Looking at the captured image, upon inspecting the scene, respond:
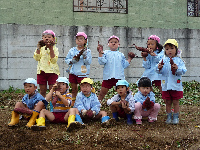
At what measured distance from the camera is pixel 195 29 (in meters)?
10.0

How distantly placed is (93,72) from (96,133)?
203 inches

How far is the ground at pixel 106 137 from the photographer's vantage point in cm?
393

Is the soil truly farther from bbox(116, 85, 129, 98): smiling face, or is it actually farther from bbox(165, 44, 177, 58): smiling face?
bbox(165, 44, 177, 58): smiling face

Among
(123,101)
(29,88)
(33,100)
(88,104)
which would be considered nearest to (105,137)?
(123,101)

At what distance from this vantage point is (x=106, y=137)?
4168 millimetres

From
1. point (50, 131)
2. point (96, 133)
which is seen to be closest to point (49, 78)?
point (50, 131)

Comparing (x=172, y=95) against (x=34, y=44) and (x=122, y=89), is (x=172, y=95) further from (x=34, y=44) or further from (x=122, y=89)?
(x=34, y=44)

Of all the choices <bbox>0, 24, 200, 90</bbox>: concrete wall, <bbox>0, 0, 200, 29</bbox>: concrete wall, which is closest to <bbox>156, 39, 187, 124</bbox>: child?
<bbox>0, 24, 200, 90</bbox>: concrete wall

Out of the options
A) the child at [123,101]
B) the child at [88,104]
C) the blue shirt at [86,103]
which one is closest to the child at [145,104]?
the child at [123,101]

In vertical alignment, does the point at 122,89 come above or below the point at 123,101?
above

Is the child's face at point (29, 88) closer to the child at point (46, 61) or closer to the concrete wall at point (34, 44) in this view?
the child at point (46, 61)

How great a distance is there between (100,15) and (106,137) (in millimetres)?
6104

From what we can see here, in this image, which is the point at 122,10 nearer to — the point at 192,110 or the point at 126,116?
the point at 192,110

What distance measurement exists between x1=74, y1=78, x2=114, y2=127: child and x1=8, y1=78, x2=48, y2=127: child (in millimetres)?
657
